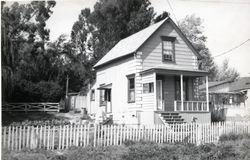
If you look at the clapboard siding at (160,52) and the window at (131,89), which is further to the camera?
the window at (131,89)

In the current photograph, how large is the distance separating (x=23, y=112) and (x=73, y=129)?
751 inches

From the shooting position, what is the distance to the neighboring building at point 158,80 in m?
20.7

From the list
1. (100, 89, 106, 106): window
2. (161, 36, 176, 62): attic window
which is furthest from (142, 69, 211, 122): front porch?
(100, 89, 106, 106): window

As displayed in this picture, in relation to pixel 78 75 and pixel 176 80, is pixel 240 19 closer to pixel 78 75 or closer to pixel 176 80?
pixel 176 80

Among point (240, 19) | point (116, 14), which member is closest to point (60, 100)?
point (116, 14)

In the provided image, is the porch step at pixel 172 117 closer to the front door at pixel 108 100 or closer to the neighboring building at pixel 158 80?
the neighboring building at pixel 158 80

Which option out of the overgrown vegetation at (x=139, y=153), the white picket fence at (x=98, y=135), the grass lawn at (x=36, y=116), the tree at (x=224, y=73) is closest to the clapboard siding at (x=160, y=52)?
the white picket fence at (x=98, y=135)

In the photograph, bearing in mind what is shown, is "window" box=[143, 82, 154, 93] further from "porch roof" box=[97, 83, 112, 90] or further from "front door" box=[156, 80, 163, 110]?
"porch roof" box=[97, 83, 112, 90]

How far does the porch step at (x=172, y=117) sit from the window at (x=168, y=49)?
429 cm

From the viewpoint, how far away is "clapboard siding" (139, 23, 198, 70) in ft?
72.8

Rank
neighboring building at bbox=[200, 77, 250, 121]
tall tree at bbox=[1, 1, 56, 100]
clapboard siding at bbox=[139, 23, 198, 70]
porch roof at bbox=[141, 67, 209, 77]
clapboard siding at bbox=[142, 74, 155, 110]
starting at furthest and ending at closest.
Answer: tall tree at bbox=[1, 1, 56, 100] → neighboring building at bbox=[200, 77, 250, 121] → clapboard siding at bbox=[139, 23, 198, 70] → clapboard siding at bbox=[142, 74, 155, 110] → porch roof at bbox=[141, 67, 209, 77]

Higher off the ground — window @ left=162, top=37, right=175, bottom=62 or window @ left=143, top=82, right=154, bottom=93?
window @ left=162, top=37, right=175, bottom=62

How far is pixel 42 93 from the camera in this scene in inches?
1299

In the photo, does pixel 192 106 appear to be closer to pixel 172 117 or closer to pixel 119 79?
pixel 172 117
